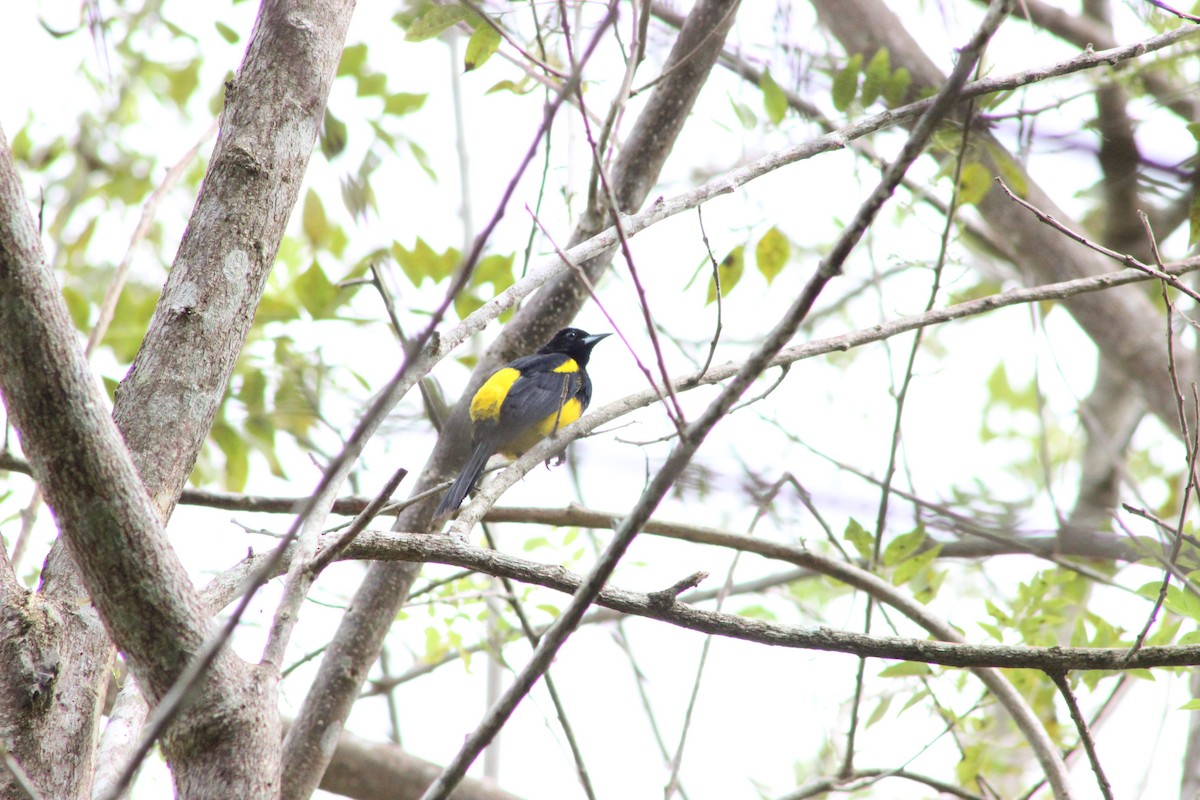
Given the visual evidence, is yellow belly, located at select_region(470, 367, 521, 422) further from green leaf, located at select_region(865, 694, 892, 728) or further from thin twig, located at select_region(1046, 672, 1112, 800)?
thin twig, located at select_region(1046, 672, 1112, 800)

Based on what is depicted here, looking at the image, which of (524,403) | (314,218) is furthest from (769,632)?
(314,218)

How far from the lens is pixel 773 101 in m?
3.82

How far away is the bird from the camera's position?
461cm

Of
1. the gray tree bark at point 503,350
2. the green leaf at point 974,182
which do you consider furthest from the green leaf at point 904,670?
the green leaf at point 974,182

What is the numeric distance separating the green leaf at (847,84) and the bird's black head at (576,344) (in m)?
2.54

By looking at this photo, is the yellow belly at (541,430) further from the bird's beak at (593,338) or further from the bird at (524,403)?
the bird's beak at (593,338)

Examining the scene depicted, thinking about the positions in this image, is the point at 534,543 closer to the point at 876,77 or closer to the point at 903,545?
the point at 903,545

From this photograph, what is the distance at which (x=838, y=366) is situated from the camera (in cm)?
954

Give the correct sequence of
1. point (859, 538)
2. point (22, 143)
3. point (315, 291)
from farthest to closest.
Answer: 1. point (22, 143)
2. point (315, 291)
3. point (859, 538)

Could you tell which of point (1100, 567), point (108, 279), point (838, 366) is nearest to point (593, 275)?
point (1100, 567)

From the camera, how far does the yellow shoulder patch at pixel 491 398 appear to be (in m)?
4.89

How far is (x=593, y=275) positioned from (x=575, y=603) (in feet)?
8.14

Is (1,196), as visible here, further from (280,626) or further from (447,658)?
(447,658)

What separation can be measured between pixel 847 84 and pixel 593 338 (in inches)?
109
